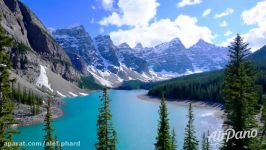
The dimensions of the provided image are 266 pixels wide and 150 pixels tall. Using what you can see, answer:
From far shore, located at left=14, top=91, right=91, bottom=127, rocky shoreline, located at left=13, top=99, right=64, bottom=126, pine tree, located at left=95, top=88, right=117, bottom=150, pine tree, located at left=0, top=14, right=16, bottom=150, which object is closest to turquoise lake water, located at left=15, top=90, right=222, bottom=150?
far shore, located at left=14, top=91, right=91, bottom=127

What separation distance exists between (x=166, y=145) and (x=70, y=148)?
5714 cm

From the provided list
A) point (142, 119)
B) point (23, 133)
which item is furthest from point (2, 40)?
point (142, 119)

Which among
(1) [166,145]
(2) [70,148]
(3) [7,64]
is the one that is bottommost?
(2) [70,148]

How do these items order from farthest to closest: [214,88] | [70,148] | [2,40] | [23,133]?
[214,88]
[23,133]
[70,148]
[2,40]

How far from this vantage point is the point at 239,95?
24188mm

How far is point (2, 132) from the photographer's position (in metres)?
21.2

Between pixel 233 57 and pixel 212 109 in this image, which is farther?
pixel 212 109

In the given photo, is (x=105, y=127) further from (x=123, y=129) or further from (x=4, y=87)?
(x=123, y=129)

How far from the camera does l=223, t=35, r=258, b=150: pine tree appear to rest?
24.1 m

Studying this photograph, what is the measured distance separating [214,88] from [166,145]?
543 ft

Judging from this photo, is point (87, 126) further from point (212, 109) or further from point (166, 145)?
point (166, 145)

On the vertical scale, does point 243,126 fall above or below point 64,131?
above

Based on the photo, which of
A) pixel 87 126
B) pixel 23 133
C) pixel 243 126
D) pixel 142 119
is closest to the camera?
pixel 243 126

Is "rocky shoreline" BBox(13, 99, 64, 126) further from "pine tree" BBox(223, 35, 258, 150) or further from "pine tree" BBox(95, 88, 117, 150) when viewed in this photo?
"pine tree" BBox(223, 35, 258, 150)
